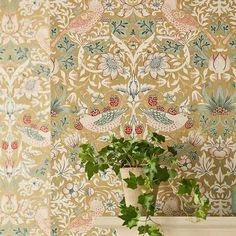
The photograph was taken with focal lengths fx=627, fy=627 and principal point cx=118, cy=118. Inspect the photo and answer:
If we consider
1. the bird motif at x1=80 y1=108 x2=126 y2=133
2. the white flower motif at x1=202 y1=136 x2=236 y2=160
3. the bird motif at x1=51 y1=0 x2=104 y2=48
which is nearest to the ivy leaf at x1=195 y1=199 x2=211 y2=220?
the white flower motif at x1=202 y1=136 x2=236 y2=160

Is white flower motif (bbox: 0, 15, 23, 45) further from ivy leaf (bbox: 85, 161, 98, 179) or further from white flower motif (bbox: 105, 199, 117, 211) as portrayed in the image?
white flower motif (bbox: 105, 199, 117, 211)

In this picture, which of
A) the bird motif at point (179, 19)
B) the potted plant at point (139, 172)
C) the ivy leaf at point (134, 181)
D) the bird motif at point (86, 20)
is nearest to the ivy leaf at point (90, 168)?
the potted plant at point (139, 172)

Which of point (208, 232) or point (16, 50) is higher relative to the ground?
point (16, 50)

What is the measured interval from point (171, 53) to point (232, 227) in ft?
2.36

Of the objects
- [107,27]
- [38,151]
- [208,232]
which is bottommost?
[208,232]

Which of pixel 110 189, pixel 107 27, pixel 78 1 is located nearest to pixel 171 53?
pixel 107 27

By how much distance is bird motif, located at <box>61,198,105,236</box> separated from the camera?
2467mm

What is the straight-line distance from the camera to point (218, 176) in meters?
2.45

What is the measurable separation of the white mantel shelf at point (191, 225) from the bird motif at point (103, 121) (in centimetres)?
37

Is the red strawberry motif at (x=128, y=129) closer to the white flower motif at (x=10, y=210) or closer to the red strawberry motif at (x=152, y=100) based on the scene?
the red strawberry motif at (x=152, y=100)

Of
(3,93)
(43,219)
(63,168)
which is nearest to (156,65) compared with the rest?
(63,168)

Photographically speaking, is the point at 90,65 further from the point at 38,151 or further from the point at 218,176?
the point at 218,176

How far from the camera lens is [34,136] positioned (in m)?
2.61

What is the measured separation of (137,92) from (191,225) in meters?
0.57
